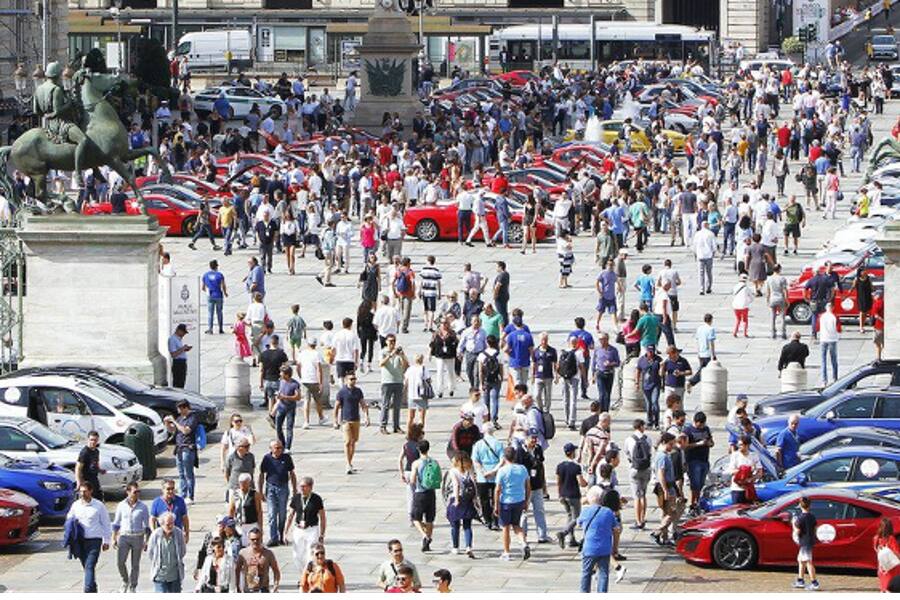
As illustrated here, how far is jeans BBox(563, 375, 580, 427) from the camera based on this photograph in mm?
33438

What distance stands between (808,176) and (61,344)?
2454cm

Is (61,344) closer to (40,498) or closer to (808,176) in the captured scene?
(40,498)

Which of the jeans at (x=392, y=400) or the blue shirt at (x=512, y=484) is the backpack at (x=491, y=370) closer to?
the jeans at (x=392, y=400)

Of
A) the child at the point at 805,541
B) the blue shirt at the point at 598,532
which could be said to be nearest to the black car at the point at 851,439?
the child at the point at 805,541

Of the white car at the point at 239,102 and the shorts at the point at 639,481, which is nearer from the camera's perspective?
the shorts at the point at 639,481

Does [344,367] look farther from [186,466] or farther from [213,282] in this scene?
[186,466]

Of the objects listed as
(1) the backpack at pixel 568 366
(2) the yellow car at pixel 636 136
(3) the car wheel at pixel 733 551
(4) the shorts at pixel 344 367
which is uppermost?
(2) the yellow car at pixel 636 136

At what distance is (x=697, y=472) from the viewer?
28.3m

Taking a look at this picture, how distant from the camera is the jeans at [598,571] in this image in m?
24.5

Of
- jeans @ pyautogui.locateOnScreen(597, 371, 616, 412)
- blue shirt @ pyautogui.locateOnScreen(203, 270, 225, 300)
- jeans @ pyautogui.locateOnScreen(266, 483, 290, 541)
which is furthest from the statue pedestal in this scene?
jeans @ pyautogui.locateOnScreen(266, 483, 290, 541)

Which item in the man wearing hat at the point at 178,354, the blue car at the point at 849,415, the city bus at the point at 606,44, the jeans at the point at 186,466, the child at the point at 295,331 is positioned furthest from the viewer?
the city bus at the point at 606,44

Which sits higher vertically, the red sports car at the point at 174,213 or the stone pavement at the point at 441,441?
the red sports car at the point at 174,213

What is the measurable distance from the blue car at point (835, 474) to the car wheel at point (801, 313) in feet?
46.4

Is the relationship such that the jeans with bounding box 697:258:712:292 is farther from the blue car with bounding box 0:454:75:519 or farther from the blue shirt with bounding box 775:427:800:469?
the blue car with bounding box 0:454:75:519
